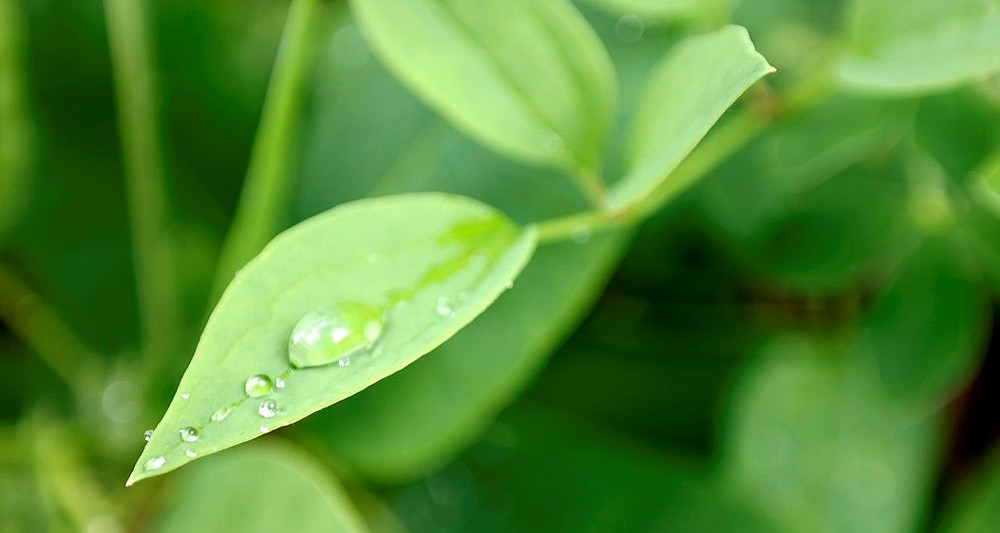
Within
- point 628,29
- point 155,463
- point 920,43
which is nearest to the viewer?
point 155,463

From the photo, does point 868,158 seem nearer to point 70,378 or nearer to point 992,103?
point 992,103

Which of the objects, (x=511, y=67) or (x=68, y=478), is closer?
(x=511, y=67)

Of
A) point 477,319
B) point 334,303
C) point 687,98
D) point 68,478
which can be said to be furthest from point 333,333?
point 68,478

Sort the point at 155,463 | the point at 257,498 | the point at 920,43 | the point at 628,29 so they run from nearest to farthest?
the point at 155,463
the point at 920,43
the point at 257,498
the point at 628,29

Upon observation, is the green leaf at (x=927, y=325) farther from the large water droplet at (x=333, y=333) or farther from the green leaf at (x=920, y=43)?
the large water droplet at (x=333, y=333)

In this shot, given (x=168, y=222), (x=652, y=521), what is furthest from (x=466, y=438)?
(x=168, y=222)

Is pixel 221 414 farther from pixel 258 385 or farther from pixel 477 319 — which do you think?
pixel 477 319

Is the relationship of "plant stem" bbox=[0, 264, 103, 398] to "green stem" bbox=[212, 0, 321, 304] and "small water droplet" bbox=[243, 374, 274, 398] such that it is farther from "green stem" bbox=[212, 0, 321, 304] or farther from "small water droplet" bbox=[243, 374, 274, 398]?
"small water droplet" bbox=[243, 374, 274, 398]
